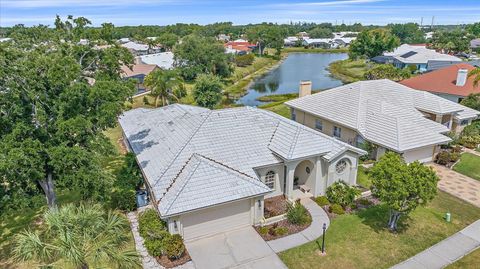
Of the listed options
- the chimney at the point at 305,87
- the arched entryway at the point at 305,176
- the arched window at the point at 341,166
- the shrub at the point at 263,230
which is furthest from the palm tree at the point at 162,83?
the shrub at the point at 263,230

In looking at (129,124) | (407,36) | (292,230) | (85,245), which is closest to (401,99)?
(292,230)

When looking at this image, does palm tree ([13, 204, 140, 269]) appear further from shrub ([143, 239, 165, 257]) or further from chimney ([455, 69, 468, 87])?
chimney ([455, 69, 468, 87])

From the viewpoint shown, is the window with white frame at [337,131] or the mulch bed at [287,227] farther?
the window with white frame at [337,131]

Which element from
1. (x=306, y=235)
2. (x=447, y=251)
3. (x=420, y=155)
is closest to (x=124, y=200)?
(x=306, y=235)

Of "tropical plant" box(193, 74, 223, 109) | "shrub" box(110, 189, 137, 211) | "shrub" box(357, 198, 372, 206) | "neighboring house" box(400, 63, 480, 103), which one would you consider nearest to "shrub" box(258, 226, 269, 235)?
"shrub" box(357, 198, 372, 206)

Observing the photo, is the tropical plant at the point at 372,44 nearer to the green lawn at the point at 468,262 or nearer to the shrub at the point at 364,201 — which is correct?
the shrub at the point at 364,201

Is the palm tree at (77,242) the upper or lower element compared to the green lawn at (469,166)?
upper
